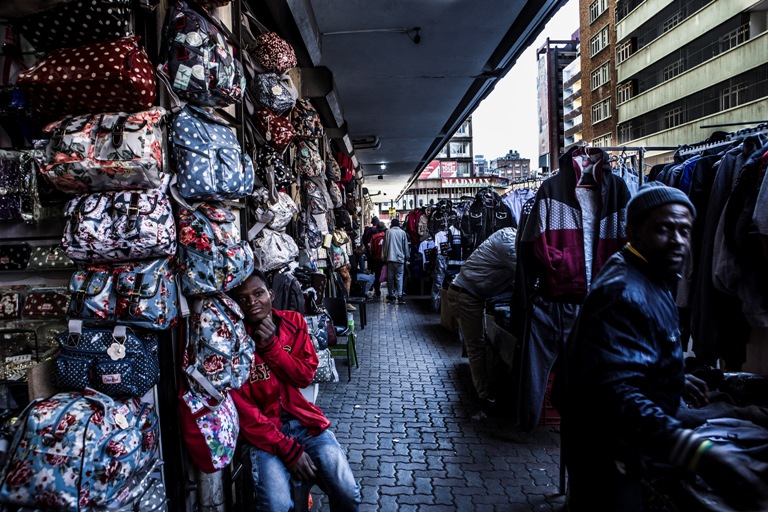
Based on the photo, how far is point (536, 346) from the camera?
4438 millimetres

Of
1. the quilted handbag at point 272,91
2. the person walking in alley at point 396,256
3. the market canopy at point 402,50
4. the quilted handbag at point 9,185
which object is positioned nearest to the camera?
the quilted handbag at point 9,185

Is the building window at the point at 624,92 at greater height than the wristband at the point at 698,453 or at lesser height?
greater

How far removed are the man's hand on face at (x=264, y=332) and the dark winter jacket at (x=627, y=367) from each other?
166cm

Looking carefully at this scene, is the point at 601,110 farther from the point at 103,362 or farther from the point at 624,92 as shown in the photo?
the point at 103,362

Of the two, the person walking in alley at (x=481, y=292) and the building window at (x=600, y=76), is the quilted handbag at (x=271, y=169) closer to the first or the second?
the person walking in alley at (x=481, y=292)

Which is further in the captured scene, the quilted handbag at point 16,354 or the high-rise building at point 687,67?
the high-rise building at point 687,67

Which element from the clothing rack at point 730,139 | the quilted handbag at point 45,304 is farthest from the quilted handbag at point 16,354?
the clothing rack at point 730,139

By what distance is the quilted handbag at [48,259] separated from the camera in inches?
107

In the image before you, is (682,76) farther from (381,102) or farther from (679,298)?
(679,298)

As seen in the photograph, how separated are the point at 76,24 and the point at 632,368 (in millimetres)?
2696

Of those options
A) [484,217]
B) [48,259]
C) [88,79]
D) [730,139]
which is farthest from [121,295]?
[484,217]

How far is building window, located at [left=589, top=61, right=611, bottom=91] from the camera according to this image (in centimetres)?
4388

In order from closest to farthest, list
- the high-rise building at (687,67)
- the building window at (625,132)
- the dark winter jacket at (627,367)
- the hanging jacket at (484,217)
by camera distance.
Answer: the dark winter jacket at (627,367) < the hanging jacket at (484,217) < the high-rise building at (687,67) < the building window at (625,132)

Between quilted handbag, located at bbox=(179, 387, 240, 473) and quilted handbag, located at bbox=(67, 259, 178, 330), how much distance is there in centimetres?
50
